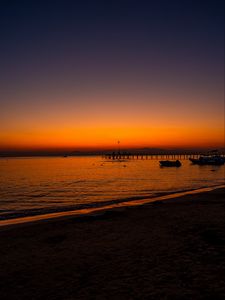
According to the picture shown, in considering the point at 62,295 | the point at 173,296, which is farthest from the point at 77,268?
the point at 173,296

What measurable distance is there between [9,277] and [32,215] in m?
12.2

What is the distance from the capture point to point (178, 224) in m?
14.7

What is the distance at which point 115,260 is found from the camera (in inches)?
366

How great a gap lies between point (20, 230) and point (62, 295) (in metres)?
7.89

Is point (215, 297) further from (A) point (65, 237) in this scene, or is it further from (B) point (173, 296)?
(A) point (65, 237)

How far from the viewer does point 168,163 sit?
108 m

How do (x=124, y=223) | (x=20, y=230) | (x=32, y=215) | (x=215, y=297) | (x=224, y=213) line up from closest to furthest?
(x=215, y=297) → (x=20, y=230) → (x=124, y=223) → (x=224, y=213) → (x=32, y=215)

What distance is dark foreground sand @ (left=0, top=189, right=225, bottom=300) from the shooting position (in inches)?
277

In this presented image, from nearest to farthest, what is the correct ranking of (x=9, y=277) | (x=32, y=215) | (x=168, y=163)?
(x=9, y=277)
(x=32, y=215)
(x=168, y=163)

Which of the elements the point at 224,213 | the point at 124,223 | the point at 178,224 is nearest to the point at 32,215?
the point at 124,223

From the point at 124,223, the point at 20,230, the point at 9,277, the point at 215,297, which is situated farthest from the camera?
the point at 124,223

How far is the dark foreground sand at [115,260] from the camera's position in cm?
705

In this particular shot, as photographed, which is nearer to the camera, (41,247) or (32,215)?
(41,247)

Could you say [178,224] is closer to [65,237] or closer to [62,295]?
[65,237]
